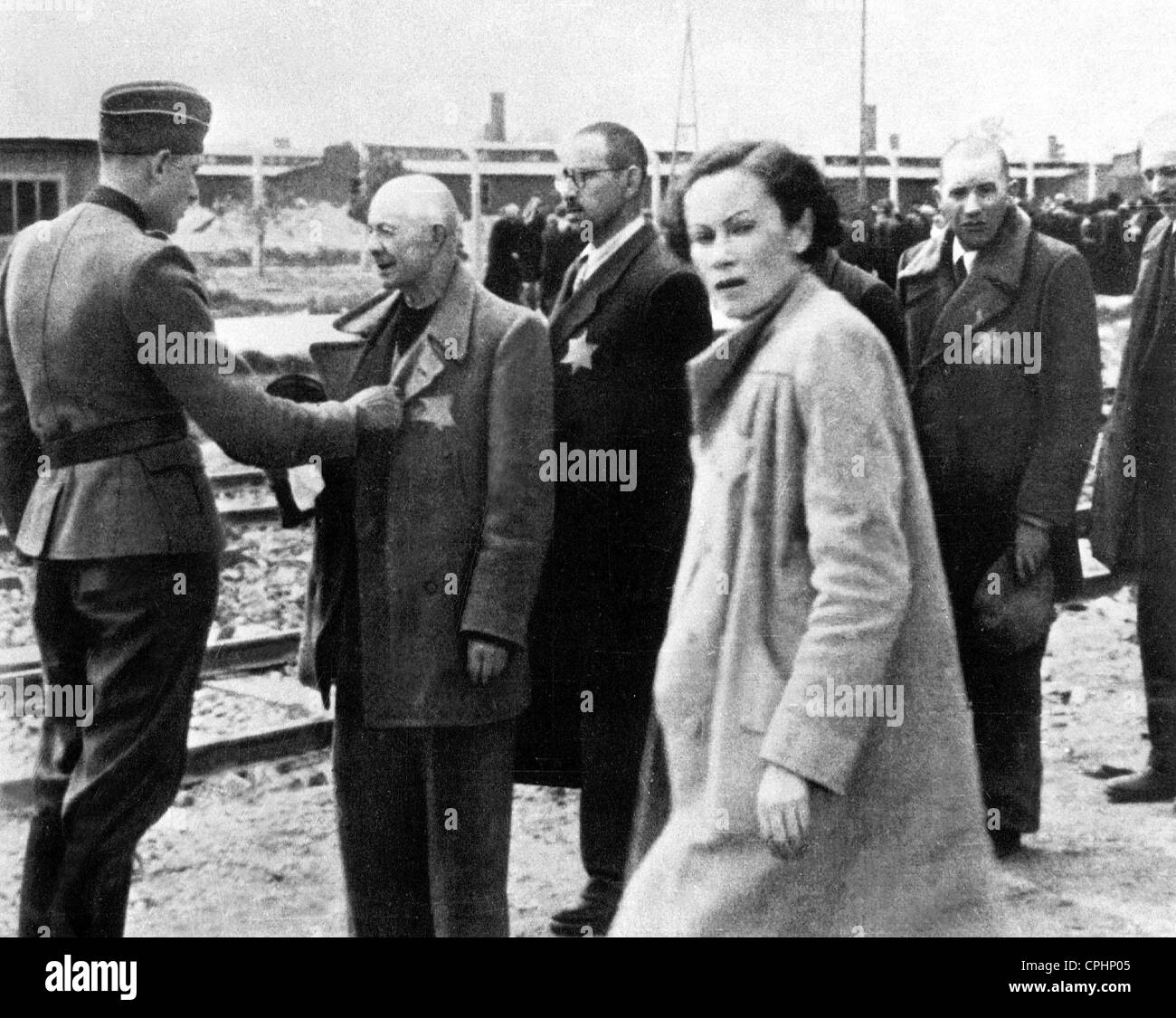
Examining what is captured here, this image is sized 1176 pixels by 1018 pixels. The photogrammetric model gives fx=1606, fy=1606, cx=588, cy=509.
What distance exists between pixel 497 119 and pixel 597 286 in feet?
3.05

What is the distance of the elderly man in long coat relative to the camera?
17.4ft

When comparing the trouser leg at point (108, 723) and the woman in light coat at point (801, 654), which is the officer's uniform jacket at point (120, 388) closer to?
the trouser leg at point (108, 723)

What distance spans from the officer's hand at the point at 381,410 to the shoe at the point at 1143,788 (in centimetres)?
310

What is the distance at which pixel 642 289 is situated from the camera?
15.9 ft

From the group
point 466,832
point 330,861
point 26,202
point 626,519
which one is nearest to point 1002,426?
point 626,519

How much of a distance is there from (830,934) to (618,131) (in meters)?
2.54

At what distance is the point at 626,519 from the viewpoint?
16.3ft

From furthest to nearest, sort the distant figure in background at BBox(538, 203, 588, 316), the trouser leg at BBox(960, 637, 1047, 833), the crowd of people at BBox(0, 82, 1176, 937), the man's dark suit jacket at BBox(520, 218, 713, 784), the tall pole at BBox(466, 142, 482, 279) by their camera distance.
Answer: the trouser leg at BBox(960, 637, 1047, 833) → the tall pole at BBox(466, 142, 482, 279) → the distant figure in background at BBox(538, 203, 588, 316) → the man's dark suit jacket at BBox(520, 218, 713, 784) → the crowd of people at BBox(0, 82, 1176, 937)

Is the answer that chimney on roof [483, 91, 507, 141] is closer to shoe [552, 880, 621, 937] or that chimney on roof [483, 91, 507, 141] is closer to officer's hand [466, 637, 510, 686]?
officer's hand [466, 637, 510, 686]

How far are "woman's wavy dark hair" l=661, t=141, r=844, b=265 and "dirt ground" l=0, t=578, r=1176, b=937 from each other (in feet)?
7.97

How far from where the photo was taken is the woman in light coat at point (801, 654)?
3.30 meters

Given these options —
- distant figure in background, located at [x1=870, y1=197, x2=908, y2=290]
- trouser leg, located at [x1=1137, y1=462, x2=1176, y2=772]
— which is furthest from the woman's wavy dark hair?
trouser leg, located at [x1=1137, y1=462, x2=1176, y2=772]
